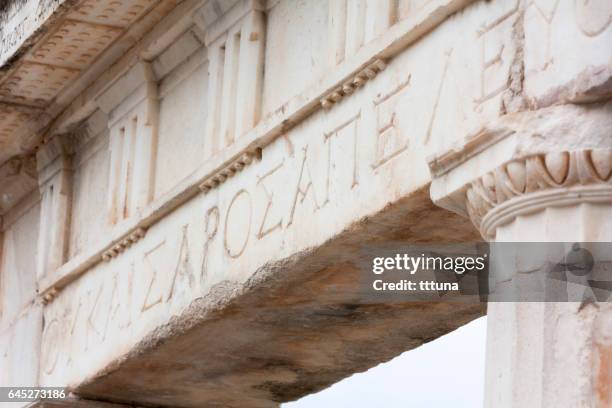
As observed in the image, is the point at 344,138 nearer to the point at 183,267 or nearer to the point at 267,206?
the point at 267,206

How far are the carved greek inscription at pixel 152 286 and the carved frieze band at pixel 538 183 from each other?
2.60 meters

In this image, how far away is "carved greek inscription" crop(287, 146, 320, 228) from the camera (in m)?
7.27

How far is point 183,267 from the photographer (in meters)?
8.18

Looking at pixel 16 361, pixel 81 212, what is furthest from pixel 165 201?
pixel 16 361

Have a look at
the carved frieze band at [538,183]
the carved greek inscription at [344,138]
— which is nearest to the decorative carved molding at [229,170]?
the carved greek inscription at [344,138]

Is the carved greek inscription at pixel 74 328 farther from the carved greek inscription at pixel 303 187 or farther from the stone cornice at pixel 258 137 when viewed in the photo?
the carved greek inscription at pixel 303 187

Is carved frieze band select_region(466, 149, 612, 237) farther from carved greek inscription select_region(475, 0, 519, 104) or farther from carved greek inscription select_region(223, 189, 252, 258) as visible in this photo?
carved greek inscription select_region(223, 189, 252, 258)

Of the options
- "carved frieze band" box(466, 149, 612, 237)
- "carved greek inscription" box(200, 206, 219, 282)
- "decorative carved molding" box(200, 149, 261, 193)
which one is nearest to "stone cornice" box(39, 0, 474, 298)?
"decorative carved molding" box(200, 149, 261, 193)

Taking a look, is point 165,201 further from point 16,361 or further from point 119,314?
point 16,361

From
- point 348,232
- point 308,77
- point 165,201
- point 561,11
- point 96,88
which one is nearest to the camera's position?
point 561,11

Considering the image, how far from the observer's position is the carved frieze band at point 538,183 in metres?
5.65

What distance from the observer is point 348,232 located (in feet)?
22.7

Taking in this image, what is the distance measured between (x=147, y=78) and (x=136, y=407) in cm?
161

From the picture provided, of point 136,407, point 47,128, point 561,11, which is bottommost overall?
point 136,407
